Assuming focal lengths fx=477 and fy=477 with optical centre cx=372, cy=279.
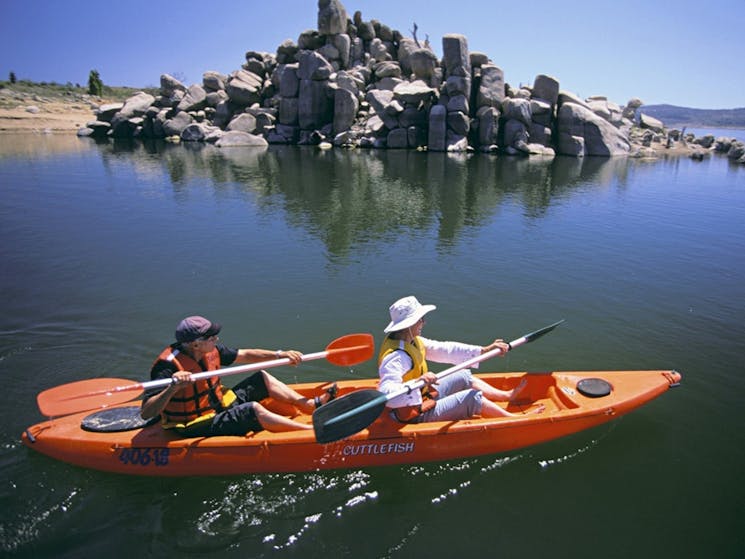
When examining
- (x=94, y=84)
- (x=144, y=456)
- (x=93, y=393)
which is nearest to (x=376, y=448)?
(x=144, y=456)

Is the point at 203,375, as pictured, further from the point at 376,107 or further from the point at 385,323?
the point at 376,107

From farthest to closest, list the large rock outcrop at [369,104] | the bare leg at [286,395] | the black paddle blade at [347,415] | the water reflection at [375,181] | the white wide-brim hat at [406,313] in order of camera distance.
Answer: the large rock outcrop at [369,104] < the water reflection at [375,181] < the bare leg at [286,395] < the white wide-brim hat at [406,313] < the black paddle blade at [347,415]

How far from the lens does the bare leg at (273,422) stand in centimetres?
477

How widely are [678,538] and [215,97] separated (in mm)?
47767

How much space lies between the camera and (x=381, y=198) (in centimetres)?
1850

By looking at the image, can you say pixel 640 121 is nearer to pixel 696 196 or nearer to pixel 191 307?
pixel 696 196

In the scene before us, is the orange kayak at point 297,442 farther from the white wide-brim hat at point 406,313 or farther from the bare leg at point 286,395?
the white wide-brim hat at point 406,313

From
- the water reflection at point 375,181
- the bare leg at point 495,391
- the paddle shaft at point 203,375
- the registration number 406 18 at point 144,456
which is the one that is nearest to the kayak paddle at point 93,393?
the paddle shaft at point 203,375

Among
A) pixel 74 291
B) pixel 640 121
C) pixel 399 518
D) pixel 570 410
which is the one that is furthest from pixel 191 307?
pixel 640 121

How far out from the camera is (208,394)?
474cm

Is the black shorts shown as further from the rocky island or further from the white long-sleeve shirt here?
the rocky island

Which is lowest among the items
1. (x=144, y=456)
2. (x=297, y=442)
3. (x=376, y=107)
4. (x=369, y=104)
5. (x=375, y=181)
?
(x=144, y=456)

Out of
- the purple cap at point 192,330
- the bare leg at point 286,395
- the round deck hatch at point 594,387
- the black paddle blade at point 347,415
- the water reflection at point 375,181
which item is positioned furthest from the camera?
the water reflection at point 375,181

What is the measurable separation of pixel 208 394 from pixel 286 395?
85cm
